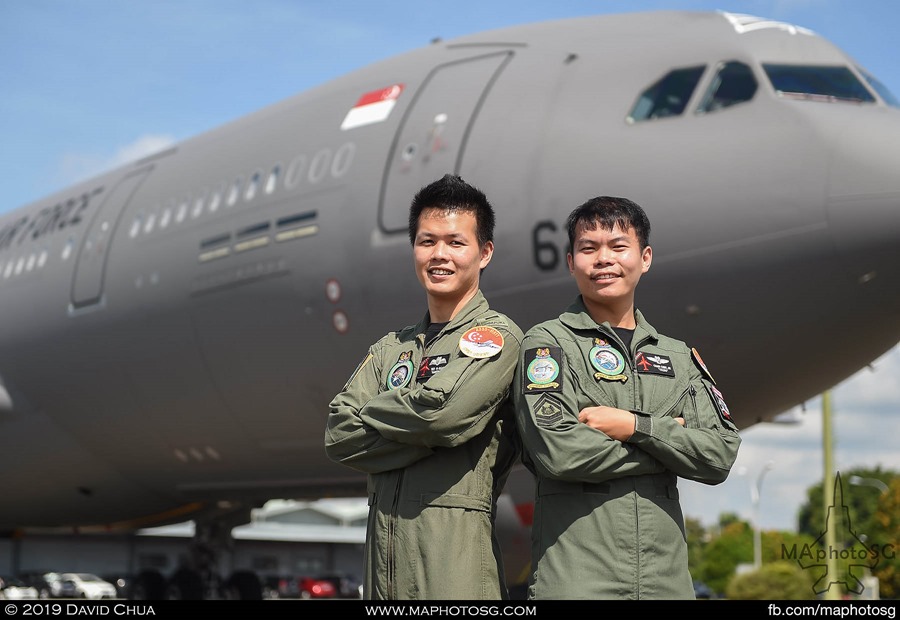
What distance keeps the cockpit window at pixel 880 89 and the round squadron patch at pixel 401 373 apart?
226 inches

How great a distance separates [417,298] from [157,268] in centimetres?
377

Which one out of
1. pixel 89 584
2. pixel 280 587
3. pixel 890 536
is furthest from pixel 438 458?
pixel 890 536

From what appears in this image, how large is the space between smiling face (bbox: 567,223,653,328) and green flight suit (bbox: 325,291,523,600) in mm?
303

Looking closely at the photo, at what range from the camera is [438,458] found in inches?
139

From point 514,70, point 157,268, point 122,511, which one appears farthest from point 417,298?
point 122,511

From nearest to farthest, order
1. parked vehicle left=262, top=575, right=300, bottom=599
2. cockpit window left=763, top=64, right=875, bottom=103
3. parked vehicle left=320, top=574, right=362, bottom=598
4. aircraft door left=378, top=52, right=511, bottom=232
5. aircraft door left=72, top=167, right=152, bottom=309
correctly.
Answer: cockpit window left=763, top=64, right=875, bottom=103 → aircraft door left=378, top=52, right=511, bottom=232 → aircraft door left=72, top=167, right=152, bottom=309 → parked vehicle left=262, top=575, right=300, bottom=599 → parked vehicle left=320, top=574, right=362, bottom=598

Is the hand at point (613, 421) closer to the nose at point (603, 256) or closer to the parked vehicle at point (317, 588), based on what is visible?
the nose at point (603, 256)

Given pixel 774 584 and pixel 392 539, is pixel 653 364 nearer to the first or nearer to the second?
pixel 392 539

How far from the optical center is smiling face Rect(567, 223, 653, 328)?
3.52 m

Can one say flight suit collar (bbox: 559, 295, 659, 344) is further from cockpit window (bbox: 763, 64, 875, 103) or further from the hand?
cockpit window (bbox: 763, 64, 875, 103)

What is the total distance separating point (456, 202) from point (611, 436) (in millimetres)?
967

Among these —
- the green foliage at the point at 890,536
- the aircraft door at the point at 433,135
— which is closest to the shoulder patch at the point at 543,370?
the aircraft door at the point at 433,135

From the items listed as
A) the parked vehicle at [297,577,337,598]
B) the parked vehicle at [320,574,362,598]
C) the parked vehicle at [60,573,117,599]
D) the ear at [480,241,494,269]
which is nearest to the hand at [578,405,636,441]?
the ear at [480,241,494,269]
